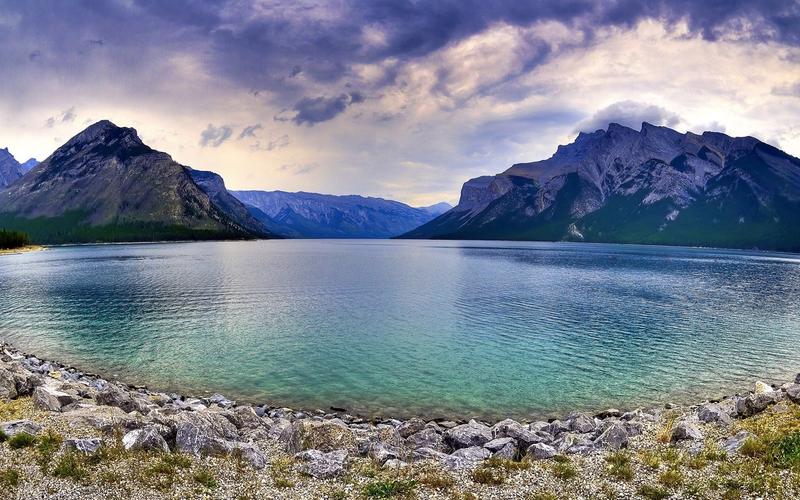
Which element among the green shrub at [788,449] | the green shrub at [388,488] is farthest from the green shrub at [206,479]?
the green shrub at [788,449]

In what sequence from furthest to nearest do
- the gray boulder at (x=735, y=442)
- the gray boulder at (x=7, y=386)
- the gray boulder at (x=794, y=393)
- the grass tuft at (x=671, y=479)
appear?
the gray boulder at (x=7, y=386), the gray boulder at (x=794, y=393), the gray boulder at (x=735, y=442), the grass tuft at (x=671, y=479)

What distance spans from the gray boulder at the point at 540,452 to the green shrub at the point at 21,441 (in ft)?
77.7

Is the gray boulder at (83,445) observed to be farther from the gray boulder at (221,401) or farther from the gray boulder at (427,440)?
the gray boulder at (221,401)

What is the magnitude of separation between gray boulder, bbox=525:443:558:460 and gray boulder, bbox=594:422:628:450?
342cm

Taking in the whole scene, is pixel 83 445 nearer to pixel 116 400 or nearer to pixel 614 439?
pixel 116 400

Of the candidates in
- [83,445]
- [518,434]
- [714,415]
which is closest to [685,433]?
[714,415]

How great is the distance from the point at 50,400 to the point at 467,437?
83.4 feet

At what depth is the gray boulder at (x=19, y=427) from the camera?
68.5ft

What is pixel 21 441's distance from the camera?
2014cm

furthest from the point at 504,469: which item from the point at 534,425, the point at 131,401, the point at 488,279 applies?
the point at 488,279

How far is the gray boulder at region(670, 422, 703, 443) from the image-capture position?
23531 mm

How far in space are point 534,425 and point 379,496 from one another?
17.2 metres

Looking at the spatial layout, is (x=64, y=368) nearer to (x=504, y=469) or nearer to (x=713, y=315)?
(x=504, y=469)

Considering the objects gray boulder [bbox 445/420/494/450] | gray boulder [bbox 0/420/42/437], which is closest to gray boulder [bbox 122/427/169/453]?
gray boulder [bbox 0/420/42/437]
